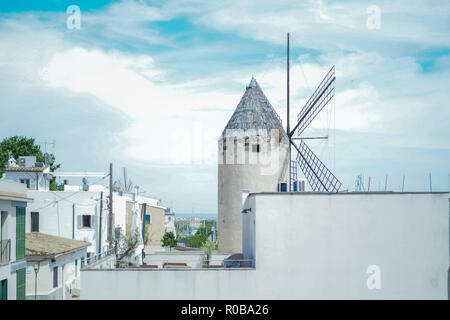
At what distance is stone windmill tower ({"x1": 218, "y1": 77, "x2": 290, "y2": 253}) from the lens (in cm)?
2592

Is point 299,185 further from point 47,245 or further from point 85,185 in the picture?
point 85,185

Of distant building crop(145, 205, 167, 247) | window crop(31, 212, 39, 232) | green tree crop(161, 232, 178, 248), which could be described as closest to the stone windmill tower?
window crop(31, 212, 39, 232)

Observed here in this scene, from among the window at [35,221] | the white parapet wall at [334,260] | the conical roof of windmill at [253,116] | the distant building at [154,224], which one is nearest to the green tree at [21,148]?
the distant building at [154,224]

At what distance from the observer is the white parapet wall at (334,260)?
53.5 feet

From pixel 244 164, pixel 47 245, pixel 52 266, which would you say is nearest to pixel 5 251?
pixel 52 266

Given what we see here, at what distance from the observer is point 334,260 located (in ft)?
54.3

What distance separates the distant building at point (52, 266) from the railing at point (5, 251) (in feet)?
12.8

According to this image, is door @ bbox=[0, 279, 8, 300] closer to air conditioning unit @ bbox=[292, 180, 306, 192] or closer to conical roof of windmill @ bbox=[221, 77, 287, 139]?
air conditioning unit @ bbox=[292, 180, 306, 192]

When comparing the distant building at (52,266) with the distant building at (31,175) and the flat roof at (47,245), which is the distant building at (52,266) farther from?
the distant building at (31,175)

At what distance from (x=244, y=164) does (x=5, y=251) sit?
12.8 m

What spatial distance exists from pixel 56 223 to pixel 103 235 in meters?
Answer: 3.21

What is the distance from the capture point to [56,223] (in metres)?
30.7
